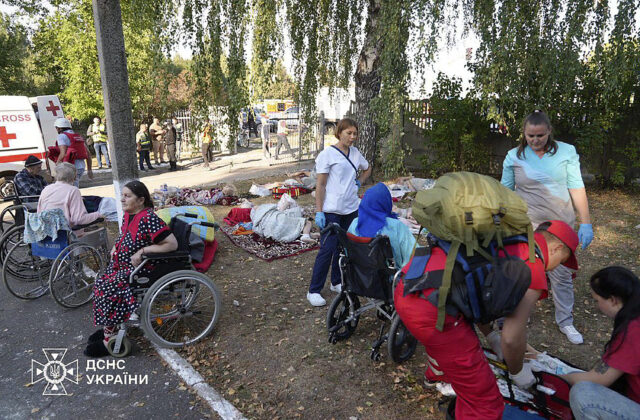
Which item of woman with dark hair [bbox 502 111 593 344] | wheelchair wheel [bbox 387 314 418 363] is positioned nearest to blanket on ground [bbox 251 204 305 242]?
wheelchair wheel [bbox 387 314 418 363]

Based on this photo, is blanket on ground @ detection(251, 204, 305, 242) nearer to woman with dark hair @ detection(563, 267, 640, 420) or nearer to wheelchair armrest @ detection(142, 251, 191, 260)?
wheelchair armrest @ detection(142, 251, 191, 260)

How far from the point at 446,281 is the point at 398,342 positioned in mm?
1592

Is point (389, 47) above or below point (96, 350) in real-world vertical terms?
above

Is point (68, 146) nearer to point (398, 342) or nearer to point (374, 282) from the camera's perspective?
point (374, 282)

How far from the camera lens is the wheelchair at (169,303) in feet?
11.6

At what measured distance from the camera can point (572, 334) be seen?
3664 mm

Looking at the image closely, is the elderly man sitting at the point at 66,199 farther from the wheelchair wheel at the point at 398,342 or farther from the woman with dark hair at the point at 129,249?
the wheelchair wheel at the point at 398,342

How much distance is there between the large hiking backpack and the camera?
1.76 metres

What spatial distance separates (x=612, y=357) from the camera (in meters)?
2.04

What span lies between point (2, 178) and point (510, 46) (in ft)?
33.9

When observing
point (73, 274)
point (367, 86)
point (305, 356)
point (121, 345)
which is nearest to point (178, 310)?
point (121, 345)

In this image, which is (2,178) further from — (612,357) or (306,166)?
(612,357)

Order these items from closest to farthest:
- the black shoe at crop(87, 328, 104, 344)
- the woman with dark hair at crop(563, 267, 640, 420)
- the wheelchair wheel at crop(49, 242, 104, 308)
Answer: the woman with dark hair at crop(563, 267, 640, 420) < the black shoe at crop(87, 328, 104, 344) < the wheelchair wheel at crop(49, 242, 104, 308)

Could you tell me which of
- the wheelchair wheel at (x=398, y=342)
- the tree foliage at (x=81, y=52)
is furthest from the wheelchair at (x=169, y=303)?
the tree foliage at (x=81, y=52)
